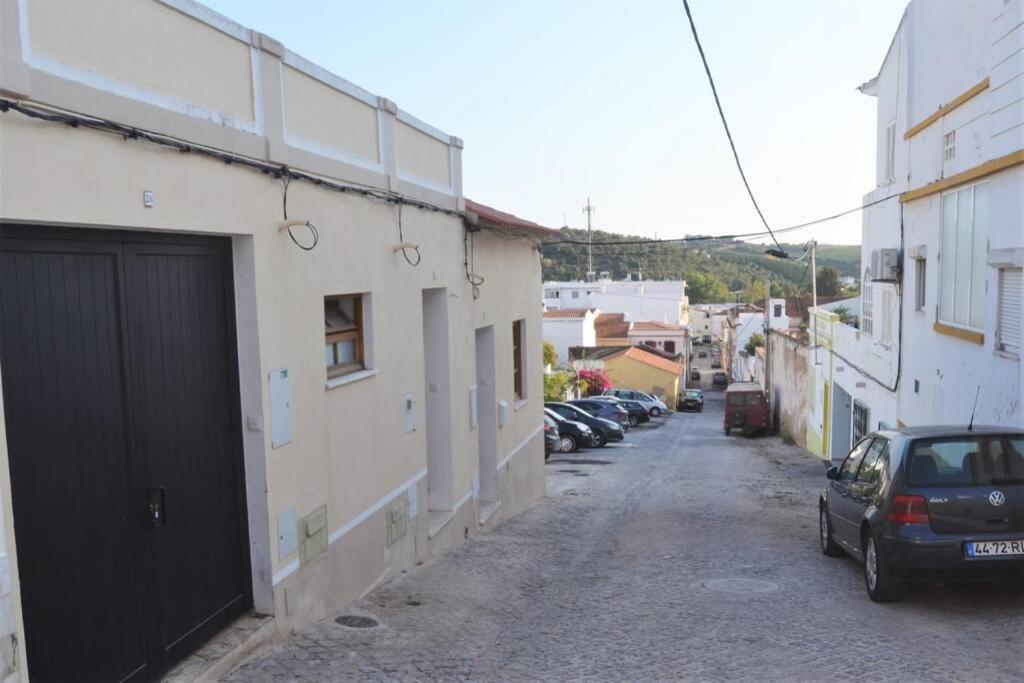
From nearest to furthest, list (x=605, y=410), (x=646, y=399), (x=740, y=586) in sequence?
(x=740, y=586), (x=605, y=410), (x=646, y=399)

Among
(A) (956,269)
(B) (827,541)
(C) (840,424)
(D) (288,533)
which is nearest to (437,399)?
(D) (288,533)

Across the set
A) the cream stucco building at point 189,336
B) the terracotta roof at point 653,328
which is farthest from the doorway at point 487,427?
the terracotta roof at point 653,328

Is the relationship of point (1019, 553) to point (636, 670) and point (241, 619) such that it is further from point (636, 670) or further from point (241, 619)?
point (241, 619)

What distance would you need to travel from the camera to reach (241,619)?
19.7 ft

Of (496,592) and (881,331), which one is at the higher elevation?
(881,331)

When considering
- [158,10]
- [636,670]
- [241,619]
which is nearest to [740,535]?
[636,670]

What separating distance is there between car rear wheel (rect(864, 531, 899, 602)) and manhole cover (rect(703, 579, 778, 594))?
0.95 metres

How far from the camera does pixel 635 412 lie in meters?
41.2

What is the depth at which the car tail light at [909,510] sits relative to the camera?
682cm

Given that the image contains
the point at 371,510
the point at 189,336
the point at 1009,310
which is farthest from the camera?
the point at 1009,310

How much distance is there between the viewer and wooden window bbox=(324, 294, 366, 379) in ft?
25.3

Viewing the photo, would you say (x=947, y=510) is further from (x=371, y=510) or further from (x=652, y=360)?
(x=652, y=360)

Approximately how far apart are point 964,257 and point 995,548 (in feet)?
19.6

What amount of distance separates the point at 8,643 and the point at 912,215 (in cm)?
1426
